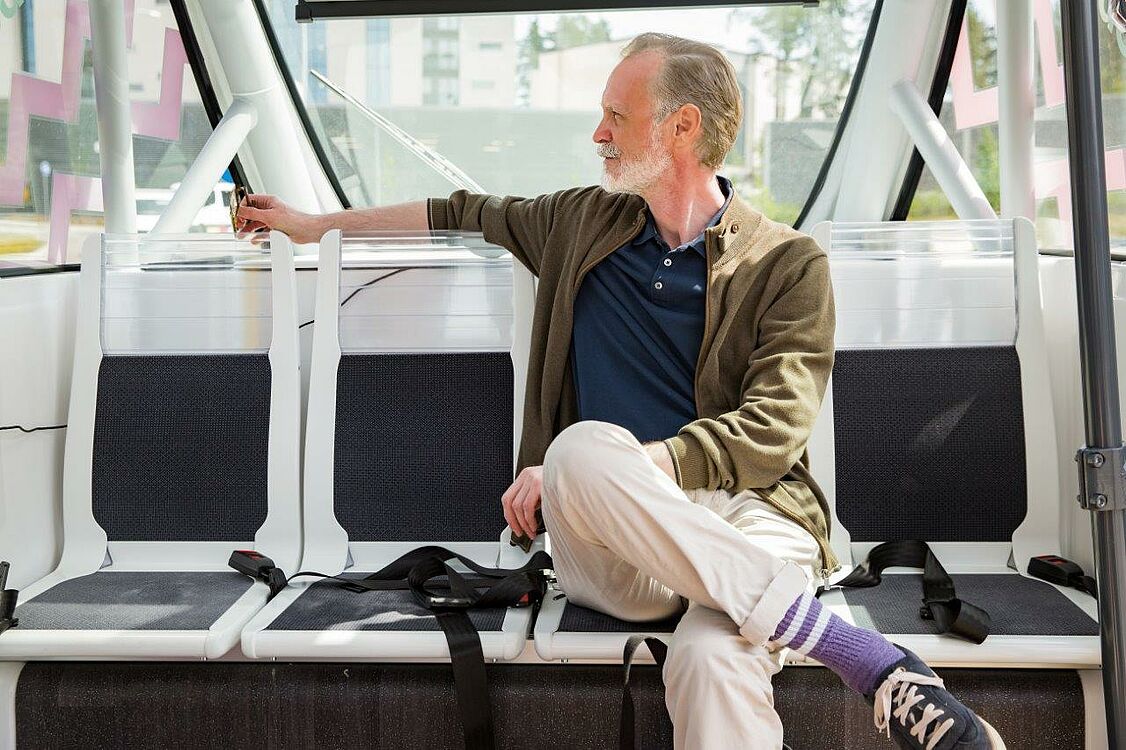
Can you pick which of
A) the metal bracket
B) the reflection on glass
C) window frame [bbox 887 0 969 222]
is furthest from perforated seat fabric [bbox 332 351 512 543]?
window frame [bbox 887 0 969 222]

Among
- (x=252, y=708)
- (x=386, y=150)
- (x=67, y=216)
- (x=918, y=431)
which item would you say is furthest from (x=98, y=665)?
(x=386, y=150)

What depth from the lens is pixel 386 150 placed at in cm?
439

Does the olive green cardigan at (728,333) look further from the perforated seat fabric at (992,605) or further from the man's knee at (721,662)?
the man's knee at (721,662)

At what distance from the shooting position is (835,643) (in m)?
1.85

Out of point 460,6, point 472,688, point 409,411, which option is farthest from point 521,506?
point 460,6

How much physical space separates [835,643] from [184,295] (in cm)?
176

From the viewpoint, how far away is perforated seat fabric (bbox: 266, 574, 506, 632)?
86.2 inches

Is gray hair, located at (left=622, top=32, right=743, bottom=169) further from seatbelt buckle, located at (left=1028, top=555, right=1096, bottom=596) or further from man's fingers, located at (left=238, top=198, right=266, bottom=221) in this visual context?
seatbelt buckle, located at (left=1028, top=555, right=1096, bottom=596)

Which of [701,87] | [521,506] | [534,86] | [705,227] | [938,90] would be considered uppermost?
[534,86]

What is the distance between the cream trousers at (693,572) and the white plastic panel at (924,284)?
937 millimetres

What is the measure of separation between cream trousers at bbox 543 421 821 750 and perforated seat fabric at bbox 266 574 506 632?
→ 0.34m

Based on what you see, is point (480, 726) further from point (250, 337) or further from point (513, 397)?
point (250, 337)

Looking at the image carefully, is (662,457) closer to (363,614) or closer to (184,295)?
(363,614)

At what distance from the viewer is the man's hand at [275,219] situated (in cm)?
269
